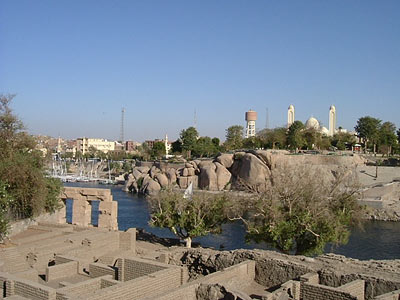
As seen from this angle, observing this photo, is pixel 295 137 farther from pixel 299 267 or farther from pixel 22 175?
pixel 299 267

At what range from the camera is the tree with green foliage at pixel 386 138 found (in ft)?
230

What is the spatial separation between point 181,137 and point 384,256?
6237 cm

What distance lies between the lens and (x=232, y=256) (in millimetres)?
14656

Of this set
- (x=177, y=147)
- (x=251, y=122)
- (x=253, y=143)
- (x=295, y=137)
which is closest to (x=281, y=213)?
(x=295, y=137)

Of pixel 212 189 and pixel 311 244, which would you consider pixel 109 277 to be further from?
pixel 212 189

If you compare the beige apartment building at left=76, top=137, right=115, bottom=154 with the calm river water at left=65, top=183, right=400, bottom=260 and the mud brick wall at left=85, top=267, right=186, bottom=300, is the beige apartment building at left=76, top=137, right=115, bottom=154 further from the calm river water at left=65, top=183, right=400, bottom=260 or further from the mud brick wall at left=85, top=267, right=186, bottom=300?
the mud brick wall at left=85, top=267, right=186, bottom=300

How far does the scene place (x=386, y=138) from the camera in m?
71.1

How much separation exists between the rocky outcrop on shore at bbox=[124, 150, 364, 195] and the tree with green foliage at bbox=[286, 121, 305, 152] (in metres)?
6.96

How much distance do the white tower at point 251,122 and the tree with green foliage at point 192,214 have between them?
4952 inches

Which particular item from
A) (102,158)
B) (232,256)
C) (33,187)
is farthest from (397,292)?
(102,158)

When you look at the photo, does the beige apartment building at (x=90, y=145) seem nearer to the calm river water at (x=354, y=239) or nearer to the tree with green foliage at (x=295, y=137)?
the tree with green foliage at (x=295, y=137)

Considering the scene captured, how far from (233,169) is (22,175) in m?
39.6

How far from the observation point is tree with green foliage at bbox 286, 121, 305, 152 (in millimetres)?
67438

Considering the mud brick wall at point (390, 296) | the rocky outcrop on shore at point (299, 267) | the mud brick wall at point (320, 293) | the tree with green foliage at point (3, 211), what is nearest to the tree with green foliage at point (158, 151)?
the tree with green foliage at point (3, 211)
